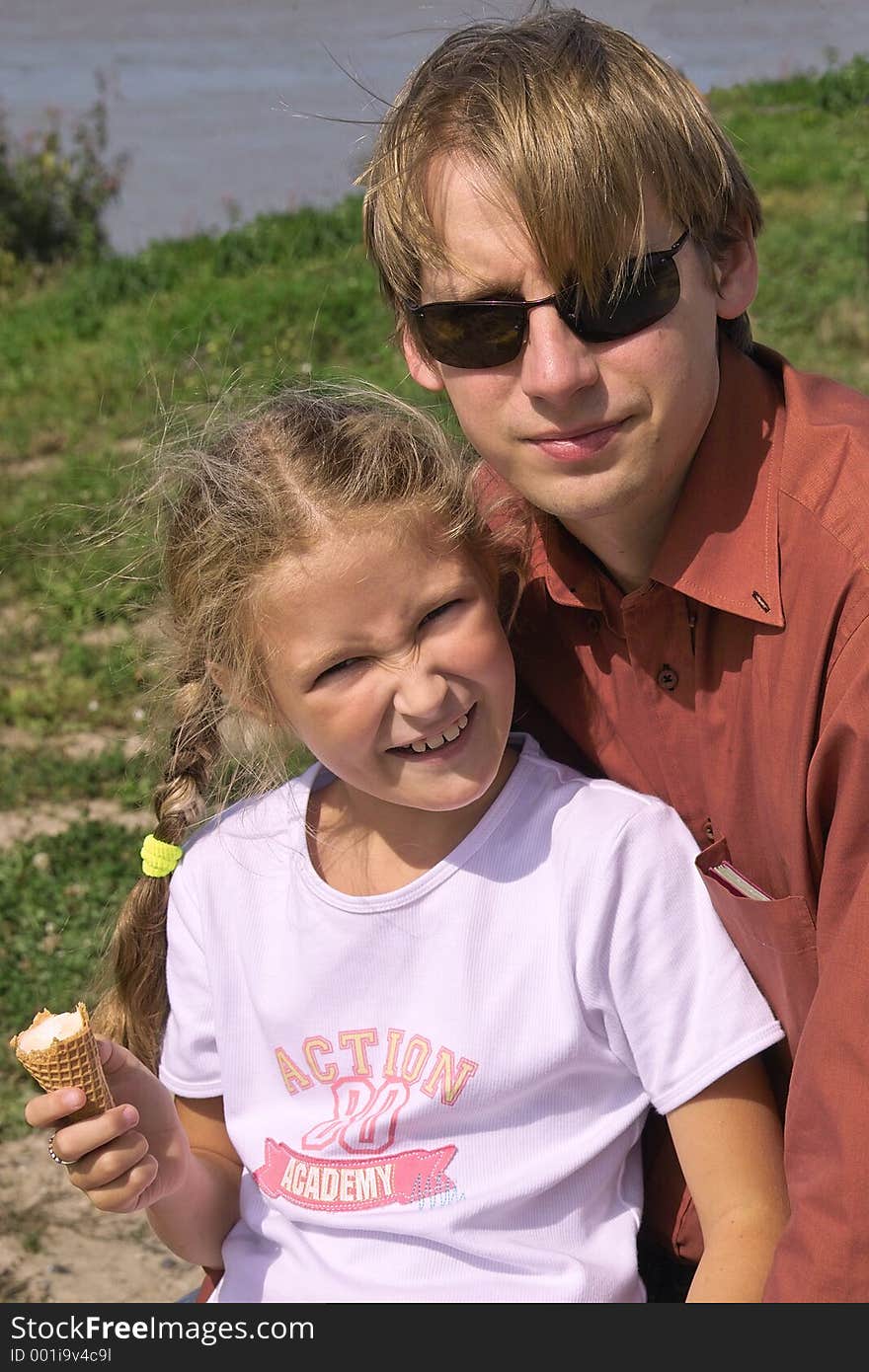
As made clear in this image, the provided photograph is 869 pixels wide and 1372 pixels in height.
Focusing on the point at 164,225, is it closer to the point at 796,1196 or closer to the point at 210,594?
the point at 210,594

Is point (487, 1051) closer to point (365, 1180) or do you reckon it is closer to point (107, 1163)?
point (365, 1180)

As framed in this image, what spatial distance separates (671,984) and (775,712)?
0.41 m

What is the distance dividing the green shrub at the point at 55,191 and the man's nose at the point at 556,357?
749 centimetres

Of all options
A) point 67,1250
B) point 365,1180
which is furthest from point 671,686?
point 67,1250

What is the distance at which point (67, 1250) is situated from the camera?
10.7ft

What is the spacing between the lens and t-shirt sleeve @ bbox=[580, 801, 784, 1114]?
2.13 metres

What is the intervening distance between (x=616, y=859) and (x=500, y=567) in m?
0.52

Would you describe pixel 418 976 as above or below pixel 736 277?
below

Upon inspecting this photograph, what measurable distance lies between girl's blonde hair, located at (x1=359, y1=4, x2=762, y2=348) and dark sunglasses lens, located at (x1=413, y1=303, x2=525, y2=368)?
3.0 inches

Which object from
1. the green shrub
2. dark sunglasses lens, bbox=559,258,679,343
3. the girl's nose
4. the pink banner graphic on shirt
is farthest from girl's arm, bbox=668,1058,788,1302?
the green shrub

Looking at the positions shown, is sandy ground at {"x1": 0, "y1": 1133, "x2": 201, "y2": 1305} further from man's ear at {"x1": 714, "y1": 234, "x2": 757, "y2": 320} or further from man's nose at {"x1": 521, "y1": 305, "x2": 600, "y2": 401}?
man's ear at {"x1": 714, "y1": 234, "x2": 757, "y2": 320}

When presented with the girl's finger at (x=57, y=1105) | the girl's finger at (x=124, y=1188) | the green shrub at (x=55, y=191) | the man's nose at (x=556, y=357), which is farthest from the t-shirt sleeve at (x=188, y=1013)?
the green shrub at (x=55, y=191)

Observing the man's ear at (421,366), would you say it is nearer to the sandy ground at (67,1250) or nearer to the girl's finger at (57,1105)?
the girl's finger at (57,1105)

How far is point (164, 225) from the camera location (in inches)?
353
